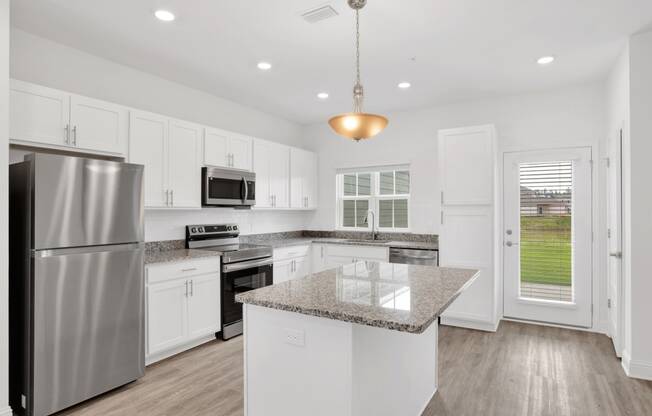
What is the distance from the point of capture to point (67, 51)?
10.5 feet

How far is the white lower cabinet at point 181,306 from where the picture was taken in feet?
10.3

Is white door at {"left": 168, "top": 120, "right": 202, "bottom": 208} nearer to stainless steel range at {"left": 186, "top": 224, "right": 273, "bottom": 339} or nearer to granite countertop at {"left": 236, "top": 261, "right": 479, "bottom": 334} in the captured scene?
stainless steel range at {"left": 186, "top": 224, "right": 273, "bottom": 339}

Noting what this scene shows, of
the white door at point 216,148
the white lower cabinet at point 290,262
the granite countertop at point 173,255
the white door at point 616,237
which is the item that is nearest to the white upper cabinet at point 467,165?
the white door at point 616,237

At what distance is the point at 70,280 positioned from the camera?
247 centimetres

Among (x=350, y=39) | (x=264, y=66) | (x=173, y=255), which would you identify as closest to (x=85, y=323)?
(x=173, y=255)

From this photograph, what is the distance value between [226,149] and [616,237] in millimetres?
3924

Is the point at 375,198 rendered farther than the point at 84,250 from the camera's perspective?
Yes

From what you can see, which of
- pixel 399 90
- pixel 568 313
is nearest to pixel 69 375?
pixel 399 90

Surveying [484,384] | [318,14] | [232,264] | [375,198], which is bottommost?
[484,384]

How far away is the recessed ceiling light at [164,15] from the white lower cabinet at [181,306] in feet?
6.20

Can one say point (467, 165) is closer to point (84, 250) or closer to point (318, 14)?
point (318, 14)

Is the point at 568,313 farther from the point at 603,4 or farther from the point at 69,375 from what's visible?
the point at 69,375

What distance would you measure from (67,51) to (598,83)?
5.19 m

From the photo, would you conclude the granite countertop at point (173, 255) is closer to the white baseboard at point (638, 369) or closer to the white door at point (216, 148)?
the white door at point (216, 148)
